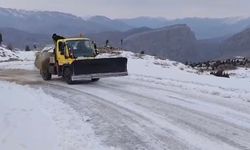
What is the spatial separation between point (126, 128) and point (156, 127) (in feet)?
2.17

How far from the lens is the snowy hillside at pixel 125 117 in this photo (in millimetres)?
11484

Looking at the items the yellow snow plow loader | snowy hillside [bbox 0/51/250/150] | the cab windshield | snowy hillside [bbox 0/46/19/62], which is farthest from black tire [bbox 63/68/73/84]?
snowy hillside [bbox 0/46/19/62]

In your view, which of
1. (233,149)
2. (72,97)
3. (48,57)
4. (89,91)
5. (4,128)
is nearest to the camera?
(233,149)

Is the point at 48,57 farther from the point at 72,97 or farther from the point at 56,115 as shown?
the point at 56,115

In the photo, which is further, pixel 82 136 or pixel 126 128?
pixel 126 128

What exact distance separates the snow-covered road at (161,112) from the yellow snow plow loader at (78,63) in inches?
21.9

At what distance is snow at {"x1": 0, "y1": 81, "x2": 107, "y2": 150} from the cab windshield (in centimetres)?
689

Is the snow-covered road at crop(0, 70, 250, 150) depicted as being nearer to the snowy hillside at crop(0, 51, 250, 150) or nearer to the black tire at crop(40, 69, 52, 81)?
the snowy hillside at crop(0, 51, 250, 150)

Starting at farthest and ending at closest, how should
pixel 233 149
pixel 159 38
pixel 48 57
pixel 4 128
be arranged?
1. pixel 159 38
2. pixel 48 57
3. pixel 4 128
4. pixel 233 149

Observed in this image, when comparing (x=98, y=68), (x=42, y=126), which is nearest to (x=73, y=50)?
(x=98, y=68)

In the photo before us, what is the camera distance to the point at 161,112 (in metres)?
15.2

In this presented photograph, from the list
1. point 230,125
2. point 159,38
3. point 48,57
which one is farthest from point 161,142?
point 159,38

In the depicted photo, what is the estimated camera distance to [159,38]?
198m

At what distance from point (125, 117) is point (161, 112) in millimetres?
1190
